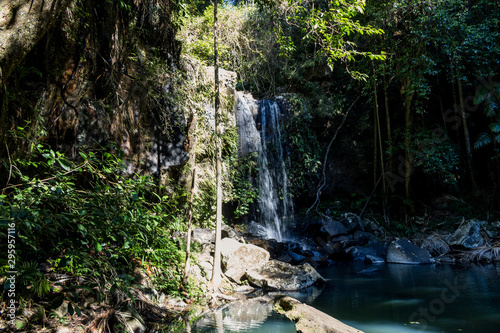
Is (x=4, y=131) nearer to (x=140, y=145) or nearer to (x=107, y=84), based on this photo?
(x=107, y=84)

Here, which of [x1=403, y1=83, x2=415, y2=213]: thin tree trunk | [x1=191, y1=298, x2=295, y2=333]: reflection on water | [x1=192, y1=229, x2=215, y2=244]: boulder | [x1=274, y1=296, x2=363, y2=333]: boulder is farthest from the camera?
[x1=403, y1=83, x2=415, y2=213]: thin tree trunk

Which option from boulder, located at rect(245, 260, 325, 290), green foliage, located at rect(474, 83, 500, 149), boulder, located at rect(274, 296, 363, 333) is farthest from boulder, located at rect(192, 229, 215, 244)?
green foliage, located at rect(474, 83, 500, 149)

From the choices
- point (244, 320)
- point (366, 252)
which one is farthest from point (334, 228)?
point (244, 320)

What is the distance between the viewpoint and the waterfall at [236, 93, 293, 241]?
36.7ft

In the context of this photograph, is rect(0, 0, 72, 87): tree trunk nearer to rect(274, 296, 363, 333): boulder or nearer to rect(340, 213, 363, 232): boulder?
rect(274, 296, 363, 333): boulder

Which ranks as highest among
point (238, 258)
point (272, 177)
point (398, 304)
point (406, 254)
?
point (272, 177)

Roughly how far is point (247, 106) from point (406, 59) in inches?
213

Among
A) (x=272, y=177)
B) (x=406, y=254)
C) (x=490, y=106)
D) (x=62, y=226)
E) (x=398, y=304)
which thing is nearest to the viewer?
(x=62, y=226)

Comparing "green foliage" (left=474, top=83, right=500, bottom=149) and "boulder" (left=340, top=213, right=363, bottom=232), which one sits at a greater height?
"green foliage" (left=474, top=83, right=500, bottom=149)

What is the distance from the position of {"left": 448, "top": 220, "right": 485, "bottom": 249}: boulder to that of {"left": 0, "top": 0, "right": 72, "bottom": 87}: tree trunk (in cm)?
1024

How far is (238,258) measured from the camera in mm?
6355

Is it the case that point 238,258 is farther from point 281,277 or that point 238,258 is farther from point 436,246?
point 436,246

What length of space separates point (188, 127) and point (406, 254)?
6.65 meters

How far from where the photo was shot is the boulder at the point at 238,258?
6.10 meters
